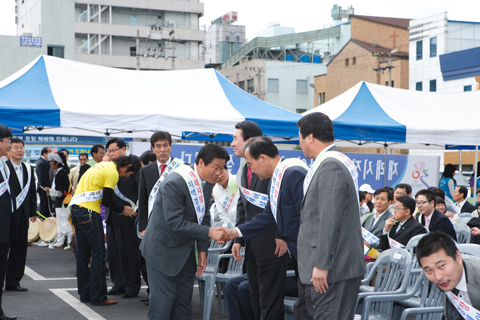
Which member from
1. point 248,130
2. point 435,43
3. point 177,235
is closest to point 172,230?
point 177,235

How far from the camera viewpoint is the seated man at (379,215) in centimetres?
615

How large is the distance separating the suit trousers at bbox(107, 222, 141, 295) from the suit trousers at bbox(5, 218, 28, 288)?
108 centimetres

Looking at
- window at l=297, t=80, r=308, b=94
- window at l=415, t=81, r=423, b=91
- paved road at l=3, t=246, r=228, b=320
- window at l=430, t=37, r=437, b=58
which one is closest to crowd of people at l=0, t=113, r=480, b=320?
paved road at l=3, t=246, r=228, b=320

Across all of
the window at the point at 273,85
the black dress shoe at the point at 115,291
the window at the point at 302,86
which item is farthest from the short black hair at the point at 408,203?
the window at the point at 302,86

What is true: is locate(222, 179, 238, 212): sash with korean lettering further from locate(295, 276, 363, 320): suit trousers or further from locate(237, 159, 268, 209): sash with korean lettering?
locate(295, 276, 363, 320): suit trousers

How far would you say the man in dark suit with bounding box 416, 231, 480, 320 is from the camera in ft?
8.60

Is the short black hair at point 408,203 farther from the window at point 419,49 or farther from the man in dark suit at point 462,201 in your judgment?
the window at point 419,49

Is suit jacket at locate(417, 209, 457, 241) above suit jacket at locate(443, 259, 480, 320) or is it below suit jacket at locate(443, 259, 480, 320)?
below

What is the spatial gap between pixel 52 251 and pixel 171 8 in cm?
3903

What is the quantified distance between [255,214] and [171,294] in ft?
3.10

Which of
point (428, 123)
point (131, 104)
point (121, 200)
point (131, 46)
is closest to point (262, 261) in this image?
point (121, 200)

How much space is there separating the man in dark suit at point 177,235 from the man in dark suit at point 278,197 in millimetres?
265

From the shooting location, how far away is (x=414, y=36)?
119ft

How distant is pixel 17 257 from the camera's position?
6352mm
